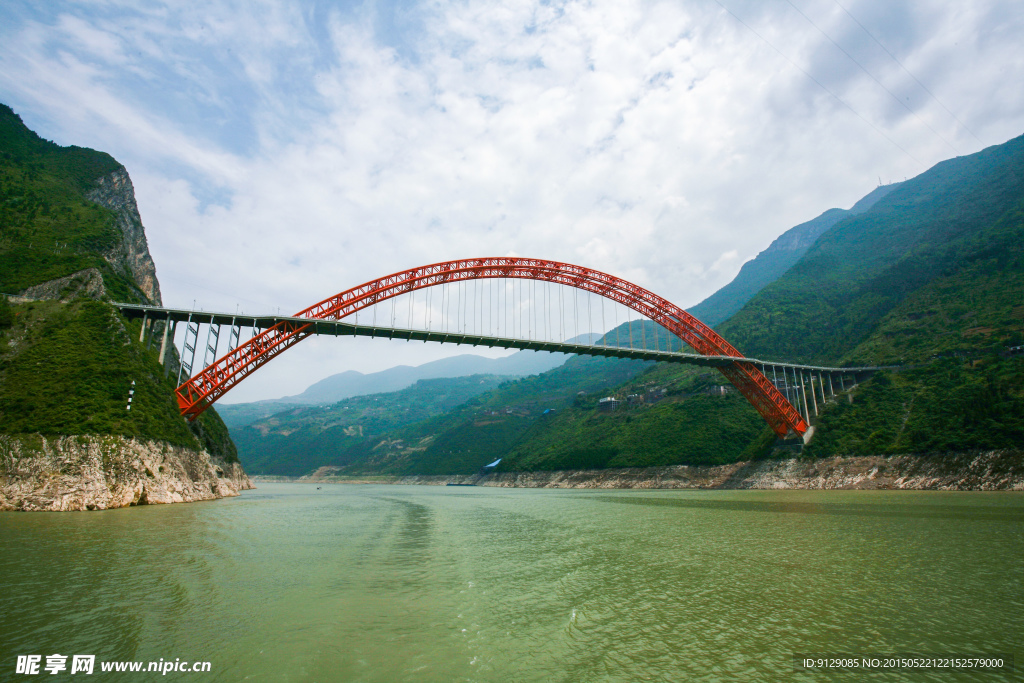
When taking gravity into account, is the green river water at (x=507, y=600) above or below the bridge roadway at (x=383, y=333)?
below

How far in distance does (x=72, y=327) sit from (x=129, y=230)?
31794mm

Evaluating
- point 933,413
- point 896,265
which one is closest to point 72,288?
point 933,413

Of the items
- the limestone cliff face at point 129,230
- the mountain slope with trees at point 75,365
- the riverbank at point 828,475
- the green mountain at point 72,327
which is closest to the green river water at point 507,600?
the mountain slope with trees at point 75,365

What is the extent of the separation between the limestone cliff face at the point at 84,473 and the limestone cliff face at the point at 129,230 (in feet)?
93.1

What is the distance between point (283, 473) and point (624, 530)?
13066 centimetres

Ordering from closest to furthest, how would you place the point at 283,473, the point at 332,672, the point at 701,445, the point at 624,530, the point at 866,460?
1. the point at 332,672
2. the point at 624,530
3. the point at 866,460
4. the point at 701,445
5. the point at 283,473

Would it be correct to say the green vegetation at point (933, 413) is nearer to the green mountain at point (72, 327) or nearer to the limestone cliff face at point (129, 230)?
the green mountain at point (72, 327)

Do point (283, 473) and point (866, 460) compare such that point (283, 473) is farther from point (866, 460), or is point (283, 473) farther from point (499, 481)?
point (866, 460)

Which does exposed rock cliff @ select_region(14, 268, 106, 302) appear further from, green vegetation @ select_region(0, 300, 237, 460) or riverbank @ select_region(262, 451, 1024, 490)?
riverbank @ select_region(262, 451, 1024, 490)

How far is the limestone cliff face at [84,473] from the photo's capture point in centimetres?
2028

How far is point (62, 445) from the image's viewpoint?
21.4 meters

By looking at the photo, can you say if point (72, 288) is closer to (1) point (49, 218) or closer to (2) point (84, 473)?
(1) point (49, 218)

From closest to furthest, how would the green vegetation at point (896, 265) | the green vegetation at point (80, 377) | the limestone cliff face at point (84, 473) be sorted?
the limestone cliff face at point (84, 473) → the green vegetation at point (80, 377) → the green vegetation at point (896, 265)

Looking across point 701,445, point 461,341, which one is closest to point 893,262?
point 701,445
